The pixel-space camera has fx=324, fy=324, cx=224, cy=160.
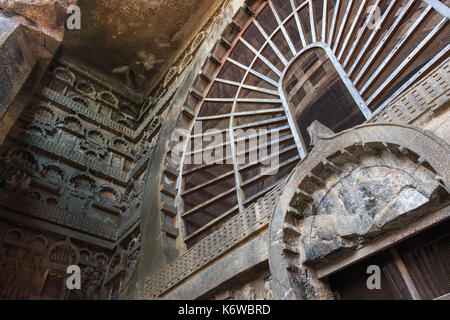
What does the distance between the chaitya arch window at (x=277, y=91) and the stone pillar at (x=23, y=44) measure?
10.1ft

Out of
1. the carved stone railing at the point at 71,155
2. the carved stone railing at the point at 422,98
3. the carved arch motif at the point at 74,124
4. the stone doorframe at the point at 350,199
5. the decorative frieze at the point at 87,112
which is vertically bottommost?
the stone doorframe at the point at 350,199

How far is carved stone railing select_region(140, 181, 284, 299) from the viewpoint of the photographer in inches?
157

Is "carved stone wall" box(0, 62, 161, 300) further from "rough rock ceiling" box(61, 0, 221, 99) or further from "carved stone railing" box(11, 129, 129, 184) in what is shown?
"rough rock ceiling" box(61, 0, 221, 99)

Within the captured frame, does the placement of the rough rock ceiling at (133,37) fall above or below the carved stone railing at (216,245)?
above

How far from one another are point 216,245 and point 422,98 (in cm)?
290

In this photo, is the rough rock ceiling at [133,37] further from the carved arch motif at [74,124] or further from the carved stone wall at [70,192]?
the carved arch motif at [74,124]

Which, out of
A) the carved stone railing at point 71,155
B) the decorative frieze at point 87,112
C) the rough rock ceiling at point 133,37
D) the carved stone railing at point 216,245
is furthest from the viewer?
the rough rock ceiling at point 133,37

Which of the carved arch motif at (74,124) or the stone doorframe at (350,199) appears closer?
the stone doorframe at (350,199)

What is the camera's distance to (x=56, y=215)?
6.91 meters

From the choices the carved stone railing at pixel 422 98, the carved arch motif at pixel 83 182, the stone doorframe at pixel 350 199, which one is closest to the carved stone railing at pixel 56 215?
the carved arch motif at pixel 83 182

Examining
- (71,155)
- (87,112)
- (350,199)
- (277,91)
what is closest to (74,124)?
(87,112)

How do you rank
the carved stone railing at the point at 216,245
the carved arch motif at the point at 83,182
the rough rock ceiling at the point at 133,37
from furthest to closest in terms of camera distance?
the rough rock ceiling at the point at 133,37, the carved arch motif at the point at 83,182, the carved stone railing at the point at 216,245

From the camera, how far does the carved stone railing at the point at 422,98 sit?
289 cm

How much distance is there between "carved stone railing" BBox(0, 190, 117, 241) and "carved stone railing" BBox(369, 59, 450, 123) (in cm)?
628
